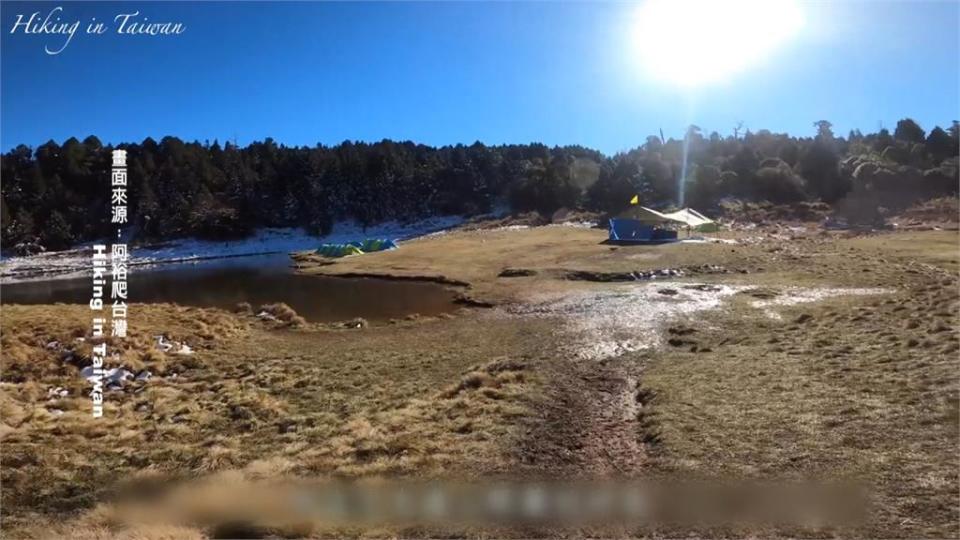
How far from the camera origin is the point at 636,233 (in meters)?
65.0

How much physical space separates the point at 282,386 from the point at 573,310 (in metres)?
16.3

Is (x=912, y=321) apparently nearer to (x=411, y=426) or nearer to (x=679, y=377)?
(x=679, y=377)

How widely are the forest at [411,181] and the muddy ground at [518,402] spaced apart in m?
75.6

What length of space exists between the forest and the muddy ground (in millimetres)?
75590

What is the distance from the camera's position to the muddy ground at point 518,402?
34.6ft

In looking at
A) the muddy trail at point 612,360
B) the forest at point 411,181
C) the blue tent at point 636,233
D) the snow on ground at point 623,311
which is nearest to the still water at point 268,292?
the snow on ground at point 623,311

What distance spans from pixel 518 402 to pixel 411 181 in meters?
118

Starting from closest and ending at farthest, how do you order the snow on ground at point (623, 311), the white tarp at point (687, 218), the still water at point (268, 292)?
the snow on ground at point (623, 311) → the still water at point (268, 292) → the white tarp at point (687, 218)

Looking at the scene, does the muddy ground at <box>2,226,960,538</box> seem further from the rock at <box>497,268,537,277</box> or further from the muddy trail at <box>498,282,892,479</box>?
the rock at <box>497,268,537,277</box>

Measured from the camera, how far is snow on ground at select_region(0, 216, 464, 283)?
77.0 meters

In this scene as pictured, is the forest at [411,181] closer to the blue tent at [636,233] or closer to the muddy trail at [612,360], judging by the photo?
the blue tent at [636,233]

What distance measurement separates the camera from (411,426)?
550 inches

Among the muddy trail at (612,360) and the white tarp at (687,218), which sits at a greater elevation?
the white tarp at (687,218)

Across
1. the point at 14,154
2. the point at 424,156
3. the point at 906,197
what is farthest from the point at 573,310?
the point at 14,154
